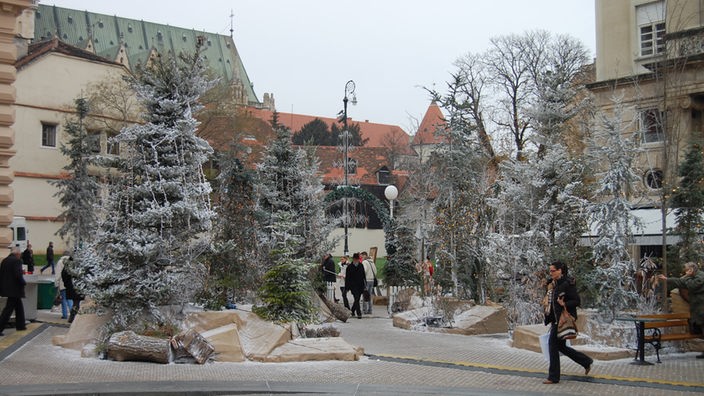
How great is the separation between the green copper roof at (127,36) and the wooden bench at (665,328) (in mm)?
86256

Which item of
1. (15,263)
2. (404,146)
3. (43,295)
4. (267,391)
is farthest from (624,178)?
(404,146)

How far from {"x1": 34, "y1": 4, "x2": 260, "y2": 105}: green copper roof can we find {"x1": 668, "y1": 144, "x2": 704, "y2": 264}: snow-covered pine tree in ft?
276

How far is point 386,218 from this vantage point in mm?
30000

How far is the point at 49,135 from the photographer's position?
52625 millimetres

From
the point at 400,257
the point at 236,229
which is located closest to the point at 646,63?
the point at 400,257

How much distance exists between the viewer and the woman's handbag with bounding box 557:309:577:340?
38.8 feet

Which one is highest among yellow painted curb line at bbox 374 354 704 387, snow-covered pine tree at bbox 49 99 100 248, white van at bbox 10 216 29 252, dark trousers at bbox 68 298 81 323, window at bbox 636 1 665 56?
window at bbox 636 1 665 56

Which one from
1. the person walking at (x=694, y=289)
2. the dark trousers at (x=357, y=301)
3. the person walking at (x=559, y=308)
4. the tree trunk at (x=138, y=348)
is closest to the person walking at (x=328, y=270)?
the dark trousers at (x=357, y=301)

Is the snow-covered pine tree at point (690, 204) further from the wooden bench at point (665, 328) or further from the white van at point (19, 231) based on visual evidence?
the white van at point (19, 231)

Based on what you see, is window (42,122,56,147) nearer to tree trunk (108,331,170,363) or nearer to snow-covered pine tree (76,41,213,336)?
snow-covered pine tree (76,41,213,336)

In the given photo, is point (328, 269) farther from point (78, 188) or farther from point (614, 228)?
point (78, 188)

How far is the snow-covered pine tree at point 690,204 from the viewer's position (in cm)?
1695

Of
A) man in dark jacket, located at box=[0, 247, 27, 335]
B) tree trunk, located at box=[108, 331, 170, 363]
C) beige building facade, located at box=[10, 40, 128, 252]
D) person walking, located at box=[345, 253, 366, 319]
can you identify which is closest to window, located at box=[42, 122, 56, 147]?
beige building facade, located at box=[10, 40, 128, 252]

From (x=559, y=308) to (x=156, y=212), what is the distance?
25.1ft
